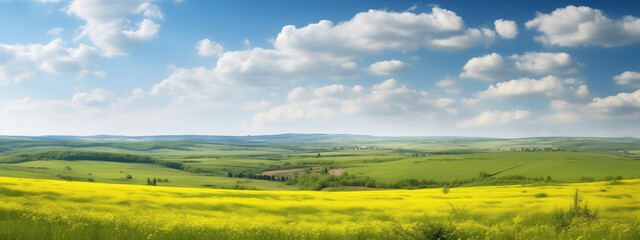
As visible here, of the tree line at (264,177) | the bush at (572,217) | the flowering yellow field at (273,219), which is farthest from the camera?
the tree line at (264,177)

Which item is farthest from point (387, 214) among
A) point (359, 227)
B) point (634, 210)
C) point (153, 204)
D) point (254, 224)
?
point (634, 210)

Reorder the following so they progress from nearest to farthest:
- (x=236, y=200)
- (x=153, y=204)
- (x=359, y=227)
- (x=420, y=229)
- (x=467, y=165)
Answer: (x=420, y=229) → (x=359, y=227) → (x=153, y=204) → (x=236, y=200) → (x=467, y=165)

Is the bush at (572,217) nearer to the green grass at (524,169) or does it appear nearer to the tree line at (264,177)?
the green grass at (524,169)

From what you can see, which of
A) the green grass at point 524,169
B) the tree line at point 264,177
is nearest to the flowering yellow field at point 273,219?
the green grass at point 524,169

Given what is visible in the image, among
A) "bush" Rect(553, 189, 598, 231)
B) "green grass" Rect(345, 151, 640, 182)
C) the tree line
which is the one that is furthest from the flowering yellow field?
the tree line

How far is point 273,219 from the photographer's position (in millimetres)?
19828

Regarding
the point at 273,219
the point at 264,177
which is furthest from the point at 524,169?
the point at 273,219

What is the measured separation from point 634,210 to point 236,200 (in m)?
24.7

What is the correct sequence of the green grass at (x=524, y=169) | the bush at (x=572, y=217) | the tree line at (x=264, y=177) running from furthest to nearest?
the tree line at (x=264, y=177)
the green grass at (x=524, y=169)
the bush at (x=572, y=217)

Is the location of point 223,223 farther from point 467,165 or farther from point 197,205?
point 467,165

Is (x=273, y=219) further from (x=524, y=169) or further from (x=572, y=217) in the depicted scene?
(x=524, y=169)

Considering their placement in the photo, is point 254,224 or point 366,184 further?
point 366,184

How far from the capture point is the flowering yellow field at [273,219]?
48.1 feet

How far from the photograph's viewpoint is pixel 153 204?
22844 millimetres
